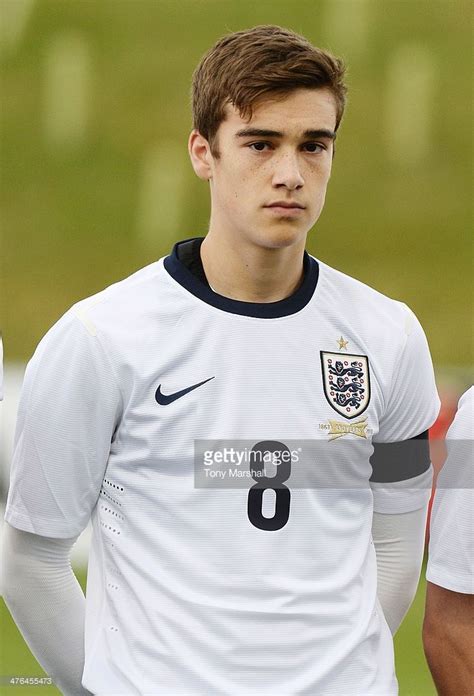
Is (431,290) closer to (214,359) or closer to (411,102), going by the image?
(411,102)

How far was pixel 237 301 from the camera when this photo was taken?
2.15 m

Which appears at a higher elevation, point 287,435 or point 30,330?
point 287,435

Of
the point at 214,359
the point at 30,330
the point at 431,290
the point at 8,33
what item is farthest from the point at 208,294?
the point at 431,290

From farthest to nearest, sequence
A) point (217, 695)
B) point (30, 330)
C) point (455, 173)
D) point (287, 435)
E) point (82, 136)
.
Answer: point (455, 173)
point (82, 136)
point (30, 330)
point (287, 435)
point (217, 695)

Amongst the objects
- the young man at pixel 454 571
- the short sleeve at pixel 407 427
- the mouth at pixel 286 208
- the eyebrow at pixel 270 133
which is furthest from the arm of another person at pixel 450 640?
the eyebrow at pixel 270 133

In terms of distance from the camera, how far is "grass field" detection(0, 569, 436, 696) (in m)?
3.78

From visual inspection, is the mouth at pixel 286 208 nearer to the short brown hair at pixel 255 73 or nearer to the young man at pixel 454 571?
the short brown hair at pixel 255 73

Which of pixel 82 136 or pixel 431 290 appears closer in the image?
pixel 82 136

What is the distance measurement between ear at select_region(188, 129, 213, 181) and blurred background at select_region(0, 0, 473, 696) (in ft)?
12.7

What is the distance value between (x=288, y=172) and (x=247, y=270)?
0.22m

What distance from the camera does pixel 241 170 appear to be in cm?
208

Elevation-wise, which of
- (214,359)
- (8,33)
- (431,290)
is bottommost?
(431,290)

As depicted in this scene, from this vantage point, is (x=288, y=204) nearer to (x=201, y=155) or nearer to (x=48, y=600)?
(x=201, y=155)

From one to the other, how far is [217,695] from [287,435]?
0.47 metres
